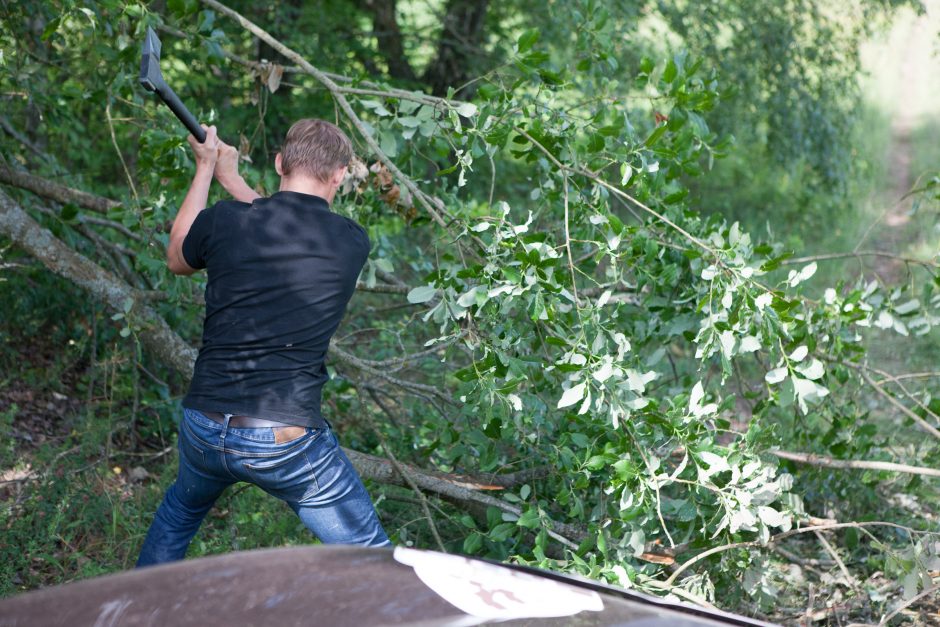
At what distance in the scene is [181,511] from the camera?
3396 mm

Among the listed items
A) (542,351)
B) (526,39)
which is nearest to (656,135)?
(526,39)

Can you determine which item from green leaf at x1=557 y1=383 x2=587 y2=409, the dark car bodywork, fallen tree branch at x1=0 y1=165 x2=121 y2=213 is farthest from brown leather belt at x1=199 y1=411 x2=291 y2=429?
fallen tree branch at x1=0 y1=165 x2=121 y2=213

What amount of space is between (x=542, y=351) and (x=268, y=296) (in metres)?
1.51

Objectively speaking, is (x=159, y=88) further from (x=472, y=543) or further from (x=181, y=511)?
(x=472, y=543)

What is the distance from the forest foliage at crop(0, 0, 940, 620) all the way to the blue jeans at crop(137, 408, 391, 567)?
68cm

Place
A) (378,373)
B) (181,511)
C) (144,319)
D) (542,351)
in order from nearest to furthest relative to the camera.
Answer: (181,511), (542,351), (378,373), (144,319)

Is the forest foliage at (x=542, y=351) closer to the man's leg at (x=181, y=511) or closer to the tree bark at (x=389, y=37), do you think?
the man's leg at (x=181, y=511)

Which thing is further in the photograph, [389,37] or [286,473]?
[389,37]

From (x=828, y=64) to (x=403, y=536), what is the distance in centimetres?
687

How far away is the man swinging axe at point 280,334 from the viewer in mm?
3078

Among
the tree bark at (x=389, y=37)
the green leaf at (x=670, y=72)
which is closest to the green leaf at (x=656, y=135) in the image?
the green leaf at (x=670, y=72)

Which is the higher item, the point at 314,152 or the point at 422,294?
the point at 314,152

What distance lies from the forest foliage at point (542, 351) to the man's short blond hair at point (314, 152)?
0.69 m

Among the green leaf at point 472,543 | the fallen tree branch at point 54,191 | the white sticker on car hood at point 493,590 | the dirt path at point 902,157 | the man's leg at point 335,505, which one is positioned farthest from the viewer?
the dirt path at point 902,157
